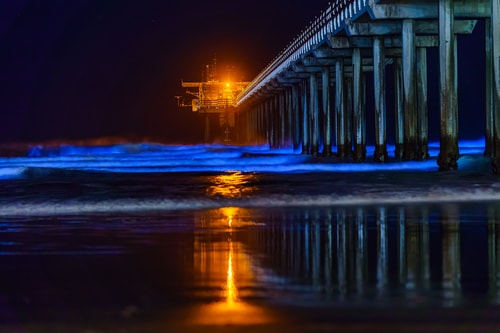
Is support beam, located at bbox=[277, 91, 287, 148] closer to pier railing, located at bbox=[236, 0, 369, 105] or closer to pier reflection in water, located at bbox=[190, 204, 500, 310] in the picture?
pier railing, located at bbox=[236, 0, 369, 105]

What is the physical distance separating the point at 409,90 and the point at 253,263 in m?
18.7

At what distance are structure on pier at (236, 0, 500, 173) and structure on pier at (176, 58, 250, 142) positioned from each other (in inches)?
2413

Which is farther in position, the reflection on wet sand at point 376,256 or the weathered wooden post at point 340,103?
the weathered wooden post at point 340,103

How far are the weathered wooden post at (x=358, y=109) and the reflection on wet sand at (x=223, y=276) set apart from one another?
22.9 meters

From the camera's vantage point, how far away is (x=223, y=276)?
5461mm

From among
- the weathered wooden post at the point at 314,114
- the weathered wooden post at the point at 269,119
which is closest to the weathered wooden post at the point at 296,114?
the weathered wooden post at the point at 314,114

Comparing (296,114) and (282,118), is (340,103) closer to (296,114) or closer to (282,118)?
(296,114)

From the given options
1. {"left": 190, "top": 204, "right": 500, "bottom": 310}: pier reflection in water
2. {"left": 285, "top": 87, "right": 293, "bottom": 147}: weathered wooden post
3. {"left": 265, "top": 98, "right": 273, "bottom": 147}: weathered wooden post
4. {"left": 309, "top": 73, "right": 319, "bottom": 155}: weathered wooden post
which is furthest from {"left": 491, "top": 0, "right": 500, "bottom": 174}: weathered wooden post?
{"left": 265, "top": 98, "right": 273, "bottom": 147}: weathered wooden post

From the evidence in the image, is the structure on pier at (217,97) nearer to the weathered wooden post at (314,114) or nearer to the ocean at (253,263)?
the weathered wooden post at (314,114)

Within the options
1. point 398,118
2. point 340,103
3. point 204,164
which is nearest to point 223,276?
point 398,118

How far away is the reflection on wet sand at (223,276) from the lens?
4180mm

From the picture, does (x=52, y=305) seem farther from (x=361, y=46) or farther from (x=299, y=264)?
(x=361, y=46)

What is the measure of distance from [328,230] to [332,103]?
223 feet

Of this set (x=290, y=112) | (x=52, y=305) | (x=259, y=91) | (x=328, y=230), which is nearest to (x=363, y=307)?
(x=52, y=305)
